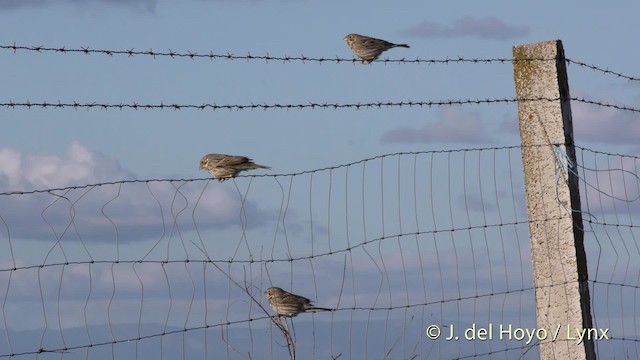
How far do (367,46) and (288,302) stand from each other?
445 cm

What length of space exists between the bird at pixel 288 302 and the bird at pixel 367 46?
12.6ft

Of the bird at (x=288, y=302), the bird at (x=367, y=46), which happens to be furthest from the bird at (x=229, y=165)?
the bird at (x=367, y=46)

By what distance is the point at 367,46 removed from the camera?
37.8ft

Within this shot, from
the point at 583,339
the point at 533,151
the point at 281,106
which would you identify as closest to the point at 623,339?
the point at 583,339

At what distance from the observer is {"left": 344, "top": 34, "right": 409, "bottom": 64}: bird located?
11.4 m

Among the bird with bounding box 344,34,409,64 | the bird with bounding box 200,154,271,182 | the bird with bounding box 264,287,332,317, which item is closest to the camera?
the bird with bounding box 264,287,332,317

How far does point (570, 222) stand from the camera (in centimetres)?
717

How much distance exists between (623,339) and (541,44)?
2.05 m

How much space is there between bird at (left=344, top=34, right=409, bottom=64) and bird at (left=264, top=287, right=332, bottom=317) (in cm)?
383

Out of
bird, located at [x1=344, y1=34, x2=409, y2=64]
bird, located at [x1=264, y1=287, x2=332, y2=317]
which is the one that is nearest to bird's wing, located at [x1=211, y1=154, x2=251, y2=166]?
bird, located at [x1=264, y1=287, x2=332, y2=317]

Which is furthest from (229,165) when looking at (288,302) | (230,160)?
(288,302)

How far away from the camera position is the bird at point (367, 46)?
1139 cm

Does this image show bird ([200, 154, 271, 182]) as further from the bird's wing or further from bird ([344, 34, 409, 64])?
bird ([344, 34, 409, 64])

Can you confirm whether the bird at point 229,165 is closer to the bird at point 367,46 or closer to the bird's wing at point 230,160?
the bird's wing at point 230,160
